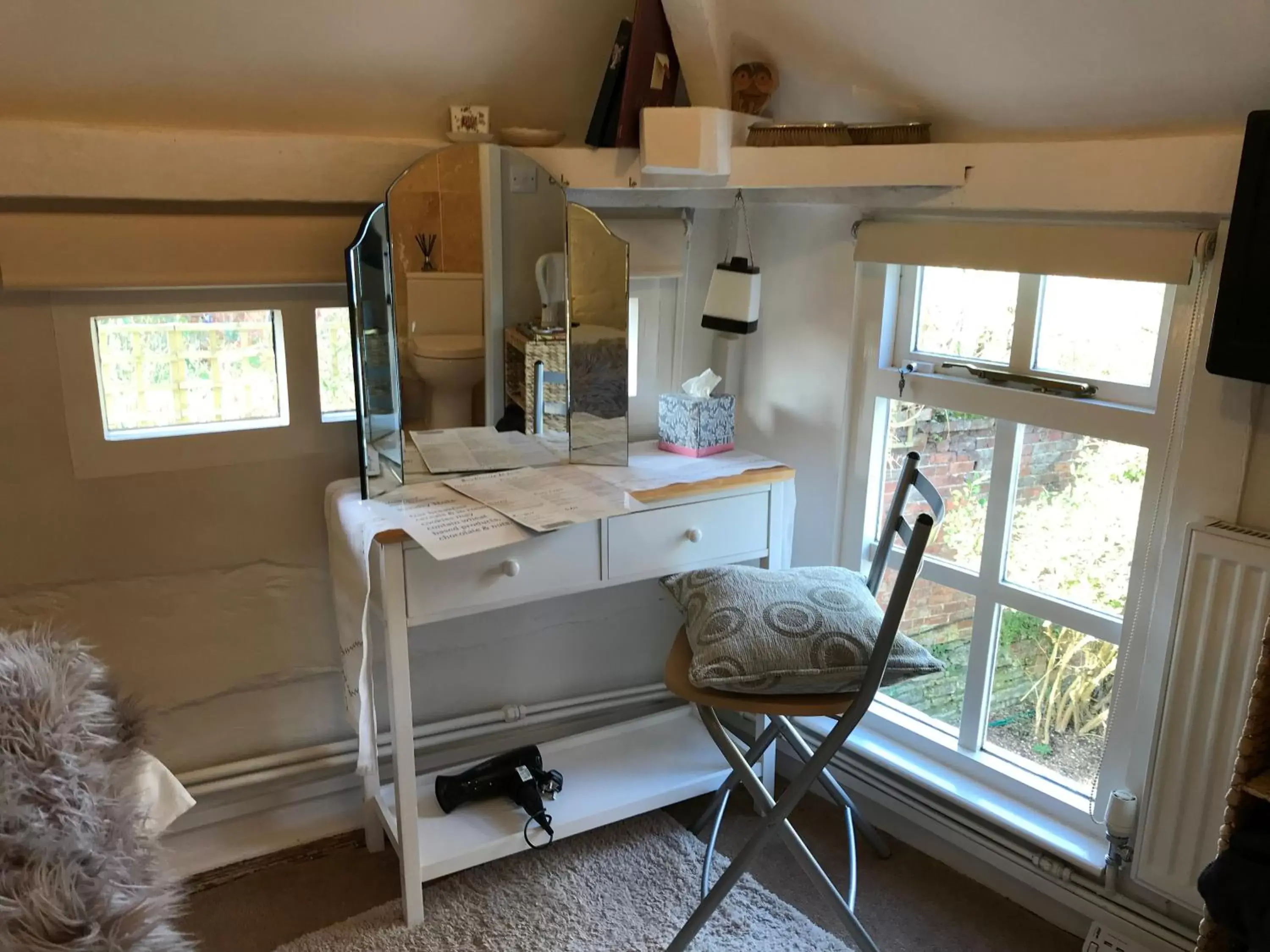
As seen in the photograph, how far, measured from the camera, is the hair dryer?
2.06 meters

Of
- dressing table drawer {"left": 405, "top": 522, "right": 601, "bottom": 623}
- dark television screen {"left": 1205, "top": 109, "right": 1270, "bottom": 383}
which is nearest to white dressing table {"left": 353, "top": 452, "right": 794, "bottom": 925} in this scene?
dressing table drawer {"left": 405, "top": 522, "right": 601, "bottom": 623}

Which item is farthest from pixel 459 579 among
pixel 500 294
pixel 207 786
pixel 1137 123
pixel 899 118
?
pixel 1137 123

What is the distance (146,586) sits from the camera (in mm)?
1995

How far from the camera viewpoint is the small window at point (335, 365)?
2080mm

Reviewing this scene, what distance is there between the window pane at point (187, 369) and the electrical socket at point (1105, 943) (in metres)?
1.97

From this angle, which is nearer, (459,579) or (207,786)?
(459,579)

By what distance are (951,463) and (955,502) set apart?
0.30 feet

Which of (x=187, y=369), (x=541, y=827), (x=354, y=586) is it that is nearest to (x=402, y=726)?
(x=354, y=586)

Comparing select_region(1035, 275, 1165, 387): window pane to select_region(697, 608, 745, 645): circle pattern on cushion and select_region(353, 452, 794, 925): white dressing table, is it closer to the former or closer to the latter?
select_region(353, 452, 794, 925): white dressing table

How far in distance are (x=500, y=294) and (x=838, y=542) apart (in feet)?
3.23

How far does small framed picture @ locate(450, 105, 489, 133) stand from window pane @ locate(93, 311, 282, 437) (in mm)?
555

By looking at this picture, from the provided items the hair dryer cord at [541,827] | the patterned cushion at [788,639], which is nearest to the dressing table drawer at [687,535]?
the patterned cushion at [788,639]

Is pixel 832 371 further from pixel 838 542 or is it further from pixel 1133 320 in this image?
pixel 1133 320

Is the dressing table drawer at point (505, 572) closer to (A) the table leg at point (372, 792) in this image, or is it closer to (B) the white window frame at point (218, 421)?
(A) the table leg at point (372, 792)
